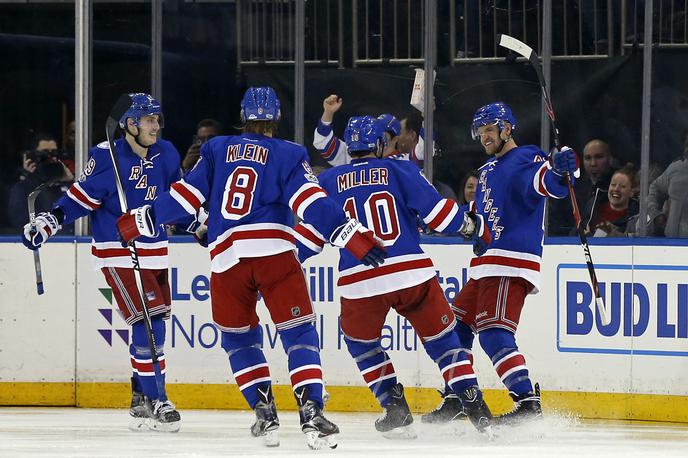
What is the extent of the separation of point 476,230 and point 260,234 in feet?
2.76

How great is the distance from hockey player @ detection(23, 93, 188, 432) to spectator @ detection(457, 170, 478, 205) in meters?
1.63

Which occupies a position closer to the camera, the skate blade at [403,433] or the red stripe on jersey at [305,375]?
the red stripe on jersey at [305,375]

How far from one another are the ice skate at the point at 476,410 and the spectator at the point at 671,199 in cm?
163

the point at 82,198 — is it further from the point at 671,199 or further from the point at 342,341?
the point at 671,199

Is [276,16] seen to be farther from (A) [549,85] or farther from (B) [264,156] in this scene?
(B) [264,156]

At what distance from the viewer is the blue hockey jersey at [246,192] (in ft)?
18.4

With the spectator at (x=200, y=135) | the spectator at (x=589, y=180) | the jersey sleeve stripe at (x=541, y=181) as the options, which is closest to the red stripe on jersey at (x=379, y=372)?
the jersey sleeve stripe at (x=541, y=181)

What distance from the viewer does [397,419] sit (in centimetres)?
602

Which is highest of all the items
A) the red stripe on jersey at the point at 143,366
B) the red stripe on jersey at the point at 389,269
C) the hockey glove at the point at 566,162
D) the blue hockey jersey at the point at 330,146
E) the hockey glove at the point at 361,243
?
the blue hockey jersey at the point at 330,146

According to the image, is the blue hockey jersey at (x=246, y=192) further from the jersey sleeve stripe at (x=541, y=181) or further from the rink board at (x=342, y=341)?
the rink board at (x=342, y=341)

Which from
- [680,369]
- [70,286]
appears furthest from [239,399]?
[680,369]

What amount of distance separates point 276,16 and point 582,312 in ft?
7.18

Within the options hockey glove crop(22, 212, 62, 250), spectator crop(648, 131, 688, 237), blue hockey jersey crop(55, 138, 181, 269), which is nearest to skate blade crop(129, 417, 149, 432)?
blue hockey jersey crop(55, 138, 181, 269)

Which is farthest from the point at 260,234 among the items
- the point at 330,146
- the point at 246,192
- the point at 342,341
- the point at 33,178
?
the point at 33,178
